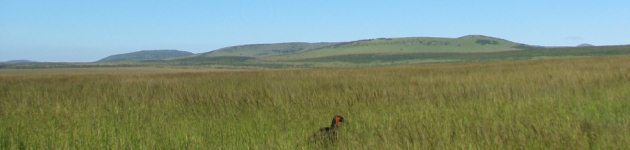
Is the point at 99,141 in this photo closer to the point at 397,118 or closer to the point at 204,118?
the point at 204,118

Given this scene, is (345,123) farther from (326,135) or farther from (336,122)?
(326,135)

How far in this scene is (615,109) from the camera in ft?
25.4

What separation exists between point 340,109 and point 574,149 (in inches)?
139

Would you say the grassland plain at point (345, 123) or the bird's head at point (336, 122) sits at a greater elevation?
the bird's head at point (336, 122)

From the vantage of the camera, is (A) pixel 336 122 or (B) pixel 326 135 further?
(A) pixel 336 122

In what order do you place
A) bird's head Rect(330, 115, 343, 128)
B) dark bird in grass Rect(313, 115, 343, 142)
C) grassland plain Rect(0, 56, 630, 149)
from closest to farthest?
grassland plain Rect(0, 56, 630, 149) < dark bird in grass Rect(313, 115, 343, 142) < bird's head Rect(330, 115, 343, 128)

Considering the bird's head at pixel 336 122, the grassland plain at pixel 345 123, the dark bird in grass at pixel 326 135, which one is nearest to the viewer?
the grassland plain at pixel 345 123

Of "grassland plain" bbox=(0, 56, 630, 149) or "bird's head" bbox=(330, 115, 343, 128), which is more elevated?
"bird's head" bbox=(330, 115, 343, 128)

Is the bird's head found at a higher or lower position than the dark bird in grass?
higher

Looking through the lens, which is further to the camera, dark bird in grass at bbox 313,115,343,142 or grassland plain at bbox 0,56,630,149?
dark bird in grass at bbox 313,115,343,142

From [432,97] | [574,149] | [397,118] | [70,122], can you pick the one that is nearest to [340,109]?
[397,118]

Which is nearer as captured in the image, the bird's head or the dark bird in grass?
the dark bird in grass

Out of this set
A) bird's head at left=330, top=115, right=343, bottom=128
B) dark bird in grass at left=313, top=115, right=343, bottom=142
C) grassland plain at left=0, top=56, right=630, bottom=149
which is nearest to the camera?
grassland plain at left=0, top=56, right=630, bottom=149

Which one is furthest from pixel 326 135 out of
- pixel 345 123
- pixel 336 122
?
Result: pixel 345 123
